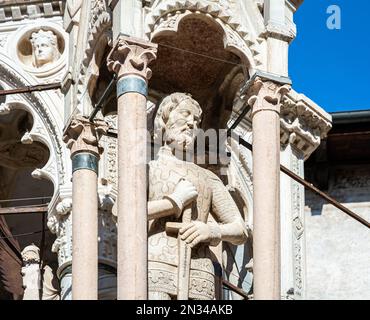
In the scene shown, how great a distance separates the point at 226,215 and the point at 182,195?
53 cm

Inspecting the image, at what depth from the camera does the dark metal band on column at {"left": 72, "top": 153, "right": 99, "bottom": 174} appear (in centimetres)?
2366

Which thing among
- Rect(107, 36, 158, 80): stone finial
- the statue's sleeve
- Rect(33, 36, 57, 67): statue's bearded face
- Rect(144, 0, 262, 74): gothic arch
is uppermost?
Rect(33, 36, 57, 67): statue's bearded face

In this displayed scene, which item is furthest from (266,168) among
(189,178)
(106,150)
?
(106,150)

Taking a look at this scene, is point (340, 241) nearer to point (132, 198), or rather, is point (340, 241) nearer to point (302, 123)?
point (302, 123)

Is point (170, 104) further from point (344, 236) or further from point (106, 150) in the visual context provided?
point (344, 236)

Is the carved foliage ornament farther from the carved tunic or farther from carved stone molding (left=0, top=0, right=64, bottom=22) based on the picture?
carved stone molding (left=0, top=0, right=64, bottom=22)

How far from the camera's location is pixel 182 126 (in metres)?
23.7

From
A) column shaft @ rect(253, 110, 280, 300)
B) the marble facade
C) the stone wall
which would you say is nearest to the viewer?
column shaft @ rect(253, 110, 280, 300)

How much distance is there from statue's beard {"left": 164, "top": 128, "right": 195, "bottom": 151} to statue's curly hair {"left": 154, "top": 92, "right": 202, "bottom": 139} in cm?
13

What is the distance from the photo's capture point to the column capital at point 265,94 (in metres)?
23.2

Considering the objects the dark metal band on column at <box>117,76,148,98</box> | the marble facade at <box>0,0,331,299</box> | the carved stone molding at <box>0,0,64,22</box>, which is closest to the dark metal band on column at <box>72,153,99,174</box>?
the marble facade at <box>0,0,331,299</box>

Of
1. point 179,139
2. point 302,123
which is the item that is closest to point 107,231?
point 179,139

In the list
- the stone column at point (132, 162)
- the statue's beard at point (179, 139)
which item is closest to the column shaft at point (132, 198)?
the stone column at point (132, 162)

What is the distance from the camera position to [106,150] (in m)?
24.8
